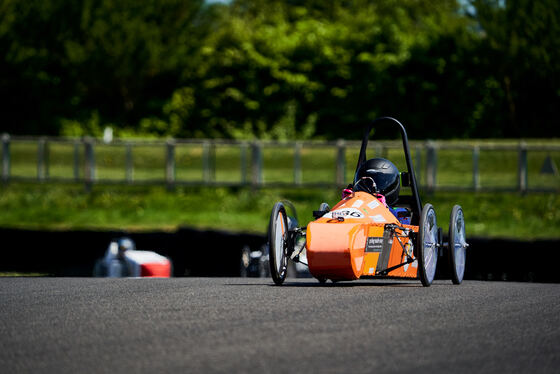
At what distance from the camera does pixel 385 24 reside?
146 ft

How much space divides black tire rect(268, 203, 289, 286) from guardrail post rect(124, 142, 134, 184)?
78.7ft

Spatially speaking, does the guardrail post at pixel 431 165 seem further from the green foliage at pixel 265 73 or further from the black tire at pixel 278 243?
the black tire at pixel 278 243

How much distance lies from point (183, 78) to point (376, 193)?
37.0 m

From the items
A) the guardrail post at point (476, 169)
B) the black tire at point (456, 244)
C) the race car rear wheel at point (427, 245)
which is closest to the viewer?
the race car rear wheel at point (427, 245)

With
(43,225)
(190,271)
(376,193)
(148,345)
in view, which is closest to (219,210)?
(43,225)

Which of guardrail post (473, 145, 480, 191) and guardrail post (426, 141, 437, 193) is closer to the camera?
guardrail post (473, 145, 480, 191)

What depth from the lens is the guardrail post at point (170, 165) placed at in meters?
33.9

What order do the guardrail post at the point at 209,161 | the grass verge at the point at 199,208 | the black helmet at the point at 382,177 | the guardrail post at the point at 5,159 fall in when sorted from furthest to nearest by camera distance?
the guardrail post at the point at 5,159 → the guardrail post at the point at 209,161 → the grass verge at the point at 199,208 → the black helmet at the point at 382,177

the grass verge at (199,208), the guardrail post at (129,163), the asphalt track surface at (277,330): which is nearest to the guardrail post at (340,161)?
the grass verge at (199,208)

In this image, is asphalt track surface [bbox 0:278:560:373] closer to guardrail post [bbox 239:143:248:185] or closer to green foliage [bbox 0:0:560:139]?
guardrail post [bbox 239:143:248:185]

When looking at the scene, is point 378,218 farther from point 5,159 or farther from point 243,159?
point 5,159

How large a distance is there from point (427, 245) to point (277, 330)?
156 inches

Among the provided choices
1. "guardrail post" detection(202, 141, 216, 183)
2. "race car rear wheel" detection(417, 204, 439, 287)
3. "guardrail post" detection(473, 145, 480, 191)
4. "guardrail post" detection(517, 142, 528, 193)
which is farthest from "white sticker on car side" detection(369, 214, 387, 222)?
"guardrail post" detection(202, 141, 216, 183)

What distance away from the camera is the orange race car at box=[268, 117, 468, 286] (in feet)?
32.6
